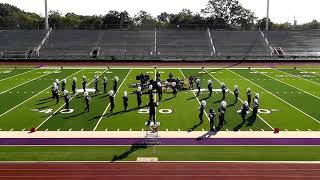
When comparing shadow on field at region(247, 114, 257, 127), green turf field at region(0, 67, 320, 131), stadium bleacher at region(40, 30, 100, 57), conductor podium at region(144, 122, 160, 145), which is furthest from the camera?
stadium bleacher at region(40, 30, 100, 57)

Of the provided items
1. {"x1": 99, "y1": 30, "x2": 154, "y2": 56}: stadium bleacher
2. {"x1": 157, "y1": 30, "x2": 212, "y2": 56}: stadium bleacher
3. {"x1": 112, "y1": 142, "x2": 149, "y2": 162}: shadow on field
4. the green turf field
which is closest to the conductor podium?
{"x1": 112, "y1": 142, "x2": 149, "y2": 162}: shadow on field

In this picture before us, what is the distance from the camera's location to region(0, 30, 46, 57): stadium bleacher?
165 ft

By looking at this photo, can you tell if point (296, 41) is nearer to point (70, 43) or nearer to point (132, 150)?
point (70, 43)

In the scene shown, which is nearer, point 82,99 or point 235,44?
point 82,99

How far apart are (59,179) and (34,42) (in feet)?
150

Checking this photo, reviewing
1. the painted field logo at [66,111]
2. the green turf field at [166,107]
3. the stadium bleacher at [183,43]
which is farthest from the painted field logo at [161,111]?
the stadium bleacher at [183,43]

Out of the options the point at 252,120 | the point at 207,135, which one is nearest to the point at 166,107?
the point at 252,120

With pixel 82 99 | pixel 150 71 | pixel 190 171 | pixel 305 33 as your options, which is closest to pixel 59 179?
pixel 190 171

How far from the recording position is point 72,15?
95.6 metres

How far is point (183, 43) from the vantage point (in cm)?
5409

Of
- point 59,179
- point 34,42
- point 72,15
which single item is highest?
point 72,15

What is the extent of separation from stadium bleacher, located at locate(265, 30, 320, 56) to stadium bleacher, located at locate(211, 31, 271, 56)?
5.99 feet

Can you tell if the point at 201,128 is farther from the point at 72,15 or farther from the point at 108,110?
the point at 72,15

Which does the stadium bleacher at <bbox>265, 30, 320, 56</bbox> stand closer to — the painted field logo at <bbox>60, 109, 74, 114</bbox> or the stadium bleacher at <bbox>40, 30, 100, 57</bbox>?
the stadium bleacher at <bbox>40, 30, 100, 57</bbox>
